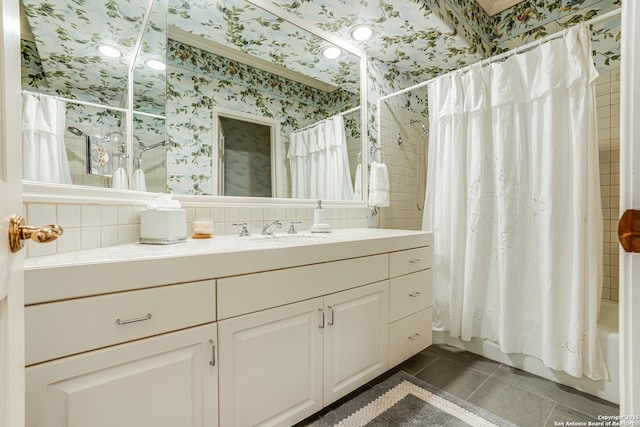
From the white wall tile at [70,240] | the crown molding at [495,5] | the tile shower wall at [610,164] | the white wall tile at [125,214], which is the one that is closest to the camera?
the white wall tile at [70,240]

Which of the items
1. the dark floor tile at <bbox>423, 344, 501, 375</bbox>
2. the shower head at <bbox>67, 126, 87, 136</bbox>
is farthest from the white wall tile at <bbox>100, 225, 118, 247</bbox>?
the dark floor tile at <bbox>423, 344, 501, 375</bbox>

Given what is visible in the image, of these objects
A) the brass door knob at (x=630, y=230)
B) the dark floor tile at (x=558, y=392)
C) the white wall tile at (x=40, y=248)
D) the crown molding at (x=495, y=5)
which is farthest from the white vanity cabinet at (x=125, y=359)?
the crown molding at (x=495, y=5)

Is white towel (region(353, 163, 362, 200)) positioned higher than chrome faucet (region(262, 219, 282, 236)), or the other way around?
white towel (region(353, 163, 362, 200))

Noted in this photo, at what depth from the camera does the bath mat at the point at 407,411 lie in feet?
4.06

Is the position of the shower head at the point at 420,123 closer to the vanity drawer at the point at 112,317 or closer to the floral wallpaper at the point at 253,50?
the floral wallpaper at the point at 253,50

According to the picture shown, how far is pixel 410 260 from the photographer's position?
1.63m

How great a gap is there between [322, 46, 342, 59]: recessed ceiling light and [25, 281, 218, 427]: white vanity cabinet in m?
1.81

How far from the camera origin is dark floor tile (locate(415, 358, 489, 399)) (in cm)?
148

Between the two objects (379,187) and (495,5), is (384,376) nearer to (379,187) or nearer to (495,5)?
(379,187)

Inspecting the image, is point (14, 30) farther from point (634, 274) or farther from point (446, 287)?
point (446, 287)

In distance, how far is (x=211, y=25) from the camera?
5.11 ft

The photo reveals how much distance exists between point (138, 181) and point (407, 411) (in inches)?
63.0

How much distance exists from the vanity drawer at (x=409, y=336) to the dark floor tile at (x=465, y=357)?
0.16 metres

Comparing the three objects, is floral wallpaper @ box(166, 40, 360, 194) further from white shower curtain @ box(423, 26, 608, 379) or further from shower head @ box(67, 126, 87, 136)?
white shower curtain @ box(423, 26, 608, 379)
